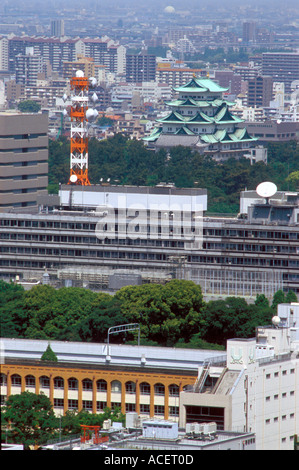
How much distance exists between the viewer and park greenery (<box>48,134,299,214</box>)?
6024 inches

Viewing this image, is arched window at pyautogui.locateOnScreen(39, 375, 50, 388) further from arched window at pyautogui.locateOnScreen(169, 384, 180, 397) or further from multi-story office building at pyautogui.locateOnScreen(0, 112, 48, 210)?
multi-story office building at pyautogui.locateOnScreen(0, 112, 48, 210)

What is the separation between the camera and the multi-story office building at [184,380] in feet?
173

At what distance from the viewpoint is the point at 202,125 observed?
183 meters

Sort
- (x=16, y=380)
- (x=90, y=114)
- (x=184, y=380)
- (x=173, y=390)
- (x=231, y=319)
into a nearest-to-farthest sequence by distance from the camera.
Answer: (x=184, y=380) → (x=173, y=390) → (x=16, y=380) → (x=231, y=319) → (x=90, y=114)

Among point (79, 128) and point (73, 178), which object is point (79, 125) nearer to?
point (79, 128)

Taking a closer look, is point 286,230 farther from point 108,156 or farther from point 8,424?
point 108,156

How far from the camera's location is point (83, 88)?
10388 cm

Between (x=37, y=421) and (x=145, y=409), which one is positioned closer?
(x=37, y=421)

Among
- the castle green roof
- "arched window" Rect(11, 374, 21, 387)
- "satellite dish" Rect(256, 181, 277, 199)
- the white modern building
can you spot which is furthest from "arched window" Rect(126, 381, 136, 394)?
the castle green roof

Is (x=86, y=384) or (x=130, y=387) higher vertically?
(x=130, y=387)

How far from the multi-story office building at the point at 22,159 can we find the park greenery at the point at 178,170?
26163mm

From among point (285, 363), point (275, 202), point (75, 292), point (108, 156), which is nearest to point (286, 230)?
point (275, 202)

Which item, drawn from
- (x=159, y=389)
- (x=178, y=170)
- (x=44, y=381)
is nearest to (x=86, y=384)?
(x=44, y=381)

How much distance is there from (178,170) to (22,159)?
171ft
